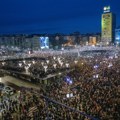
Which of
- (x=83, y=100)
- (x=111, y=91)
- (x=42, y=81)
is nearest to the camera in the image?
(x=83, y=100)

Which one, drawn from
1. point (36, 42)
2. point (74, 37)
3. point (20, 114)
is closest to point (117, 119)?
point (20, 114)

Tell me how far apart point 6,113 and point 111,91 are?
833cm

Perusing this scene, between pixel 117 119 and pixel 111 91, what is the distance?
528cm

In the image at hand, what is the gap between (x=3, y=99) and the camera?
13680mm

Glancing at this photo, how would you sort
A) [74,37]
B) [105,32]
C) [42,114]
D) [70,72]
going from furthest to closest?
[74,37]
[105,32]
[70,72]
[42,114]

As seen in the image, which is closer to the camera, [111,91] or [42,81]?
[111,91]

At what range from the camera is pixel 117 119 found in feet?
44.1

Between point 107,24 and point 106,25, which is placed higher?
point 107,24

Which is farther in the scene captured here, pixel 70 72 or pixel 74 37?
pixel 74 37

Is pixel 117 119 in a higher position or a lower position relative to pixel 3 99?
lower

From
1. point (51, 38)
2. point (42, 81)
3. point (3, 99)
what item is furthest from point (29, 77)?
point (51, 38)

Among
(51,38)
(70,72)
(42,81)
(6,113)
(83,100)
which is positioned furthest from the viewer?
(51,38)

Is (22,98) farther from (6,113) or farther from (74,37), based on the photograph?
(74,37)

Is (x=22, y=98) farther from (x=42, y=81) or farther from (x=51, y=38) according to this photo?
(x=51, y=38)
